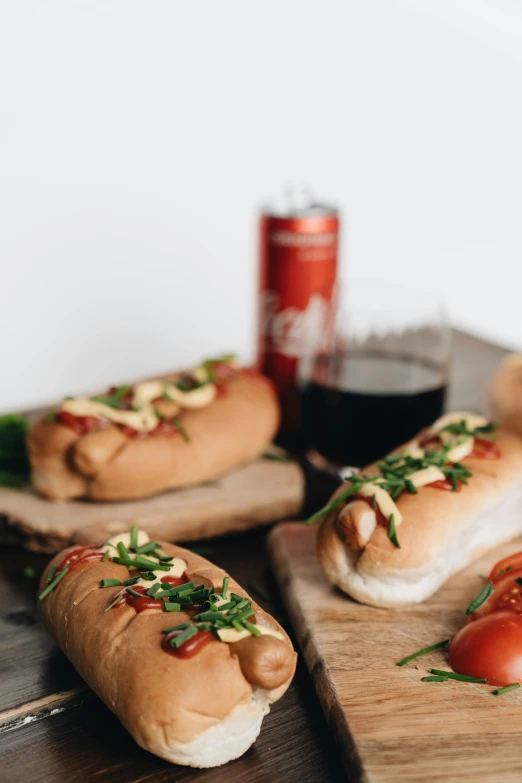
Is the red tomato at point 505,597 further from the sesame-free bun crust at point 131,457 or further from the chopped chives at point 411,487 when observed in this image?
the sesame-free bun crust at point 131,457

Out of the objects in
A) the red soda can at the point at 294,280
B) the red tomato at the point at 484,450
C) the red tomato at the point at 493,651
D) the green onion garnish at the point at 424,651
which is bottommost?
the green onion garnish at the point at 424,651

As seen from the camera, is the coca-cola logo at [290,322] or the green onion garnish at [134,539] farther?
the coca-cola logo at [290,322]

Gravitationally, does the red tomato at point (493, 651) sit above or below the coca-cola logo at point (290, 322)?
below

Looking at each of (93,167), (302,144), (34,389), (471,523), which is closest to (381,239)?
(302,144)

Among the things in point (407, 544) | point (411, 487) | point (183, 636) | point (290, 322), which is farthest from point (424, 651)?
point (290, 322)

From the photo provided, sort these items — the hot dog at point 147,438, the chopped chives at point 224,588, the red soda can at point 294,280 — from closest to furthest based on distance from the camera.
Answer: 1. the chopped chives at point 224,588
2. the hot dog at point 147,438
3. the red soda can at point 294,280

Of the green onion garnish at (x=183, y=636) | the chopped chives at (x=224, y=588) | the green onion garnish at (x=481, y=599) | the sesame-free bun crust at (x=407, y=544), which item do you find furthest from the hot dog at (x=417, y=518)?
the green onion garnish at (x=183, y=636)

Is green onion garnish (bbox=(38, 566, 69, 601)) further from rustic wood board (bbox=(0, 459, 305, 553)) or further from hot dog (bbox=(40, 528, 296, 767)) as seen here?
rustic wood board (bbox=(0, 459, 305, 553))
